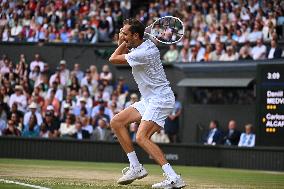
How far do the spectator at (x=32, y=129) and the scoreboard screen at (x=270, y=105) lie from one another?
6993 millimetres

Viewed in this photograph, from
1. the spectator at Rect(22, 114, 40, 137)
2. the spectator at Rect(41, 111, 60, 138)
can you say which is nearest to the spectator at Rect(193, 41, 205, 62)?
the spectator at Rect(41, 111, 60, 138)

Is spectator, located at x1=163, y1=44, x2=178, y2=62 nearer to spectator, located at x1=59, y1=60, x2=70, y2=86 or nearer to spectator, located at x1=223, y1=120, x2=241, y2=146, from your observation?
spectator, located at x1=59, y1=60, x2=70, y2=86

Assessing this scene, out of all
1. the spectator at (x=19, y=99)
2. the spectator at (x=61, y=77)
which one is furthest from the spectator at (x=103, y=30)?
the spectator at (x=19, y=99)

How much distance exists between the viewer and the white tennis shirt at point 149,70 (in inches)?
425

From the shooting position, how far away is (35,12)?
2853 cm

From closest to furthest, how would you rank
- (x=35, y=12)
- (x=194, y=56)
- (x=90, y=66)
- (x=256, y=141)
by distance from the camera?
(x=256, y=141)
(x=194, y=56)
(x=90, y=66)
(x=35, y=12)

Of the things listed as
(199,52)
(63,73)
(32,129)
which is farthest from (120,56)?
(63,73)

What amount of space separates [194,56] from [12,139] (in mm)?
6031

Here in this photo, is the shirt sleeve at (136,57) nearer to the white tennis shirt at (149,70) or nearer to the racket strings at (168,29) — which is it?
the white tennis shirt at (149,70)

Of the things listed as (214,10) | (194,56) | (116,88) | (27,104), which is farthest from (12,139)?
(214,10)

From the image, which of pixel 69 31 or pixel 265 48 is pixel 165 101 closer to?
pixel 265 48

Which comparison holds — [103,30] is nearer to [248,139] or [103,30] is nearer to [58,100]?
[58,100]

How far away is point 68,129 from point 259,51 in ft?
19.6

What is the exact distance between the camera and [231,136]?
22141 millimetres
